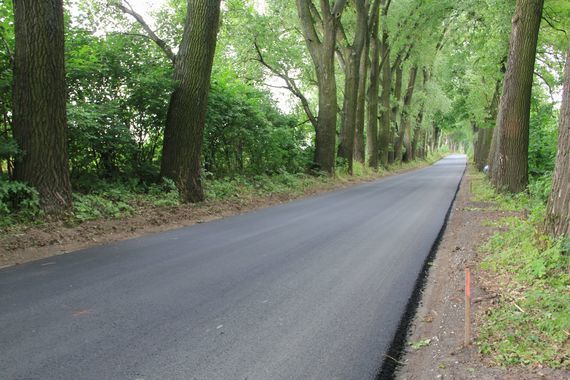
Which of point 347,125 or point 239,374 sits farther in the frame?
point 347,125

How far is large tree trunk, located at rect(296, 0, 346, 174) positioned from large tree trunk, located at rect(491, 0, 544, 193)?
8.39 m

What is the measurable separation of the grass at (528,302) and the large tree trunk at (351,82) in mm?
17312

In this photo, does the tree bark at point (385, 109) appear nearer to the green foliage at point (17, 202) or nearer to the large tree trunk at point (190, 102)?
the large tree trunk at point (190, 102)

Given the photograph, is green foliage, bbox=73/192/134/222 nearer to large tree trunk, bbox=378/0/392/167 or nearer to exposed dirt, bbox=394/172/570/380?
exposed dirt, bbox=394/172/570/380

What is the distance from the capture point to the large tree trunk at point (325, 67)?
20219 mm

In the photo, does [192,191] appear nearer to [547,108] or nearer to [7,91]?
[7,91]

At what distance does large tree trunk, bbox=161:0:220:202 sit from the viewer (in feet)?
38.1

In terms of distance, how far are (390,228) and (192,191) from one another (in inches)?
199

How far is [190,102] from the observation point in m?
11.7

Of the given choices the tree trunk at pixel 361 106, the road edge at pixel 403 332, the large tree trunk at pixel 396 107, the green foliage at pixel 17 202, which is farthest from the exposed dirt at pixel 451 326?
the large tree trunk at pixel 396 107

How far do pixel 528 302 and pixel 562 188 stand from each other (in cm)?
192

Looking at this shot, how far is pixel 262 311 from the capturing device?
4.64 metres

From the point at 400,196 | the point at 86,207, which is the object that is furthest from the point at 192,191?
the point at 400,196

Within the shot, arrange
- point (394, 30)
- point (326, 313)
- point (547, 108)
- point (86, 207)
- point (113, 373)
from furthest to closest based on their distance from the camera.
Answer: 1. point (394, 30)
2. point (547, 108)
3. point (86, 207)
4. point (326, 313)
5. point (113, 373)
